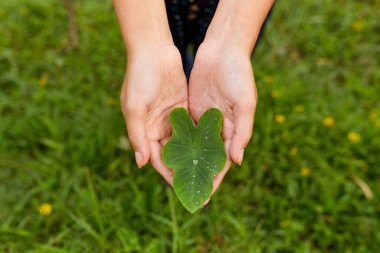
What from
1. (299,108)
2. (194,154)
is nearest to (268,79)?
(299,108)

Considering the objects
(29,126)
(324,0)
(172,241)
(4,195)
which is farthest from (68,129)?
(324,0)

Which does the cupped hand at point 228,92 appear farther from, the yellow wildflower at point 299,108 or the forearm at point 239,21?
the yellow wildflower at point 299,108

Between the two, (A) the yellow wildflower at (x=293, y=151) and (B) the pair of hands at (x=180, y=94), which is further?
(A) the yellow wildflower at (x=293, y=151)

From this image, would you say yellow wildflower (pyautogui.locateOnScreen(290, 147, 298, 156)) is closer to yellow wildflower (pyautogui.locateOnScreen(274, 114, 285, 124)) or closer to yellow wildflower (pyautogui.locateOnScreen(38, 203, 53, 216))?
yellow wildflower (pyautogui.locateOnScreen(274, 114, 285, 124))

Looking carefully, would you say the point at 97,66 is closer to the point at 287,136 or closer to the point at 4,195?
the point at 4,195

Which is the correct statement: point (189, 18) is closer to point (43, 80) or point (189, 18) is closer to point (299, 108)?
point (299, 108)

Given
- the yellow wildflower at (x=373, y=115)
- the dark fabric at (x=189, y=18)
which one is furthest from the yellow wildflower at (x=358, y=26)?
the dark fabric at (x=189, y=18)

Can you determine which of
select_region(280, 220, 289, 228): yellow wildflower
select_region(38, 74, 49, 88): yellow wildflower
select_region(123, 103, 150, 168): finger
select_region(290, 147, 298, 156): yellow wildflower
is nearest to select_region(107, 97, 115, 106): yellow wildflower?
select_region(38, 74, 49, 88): yellow wildflower
